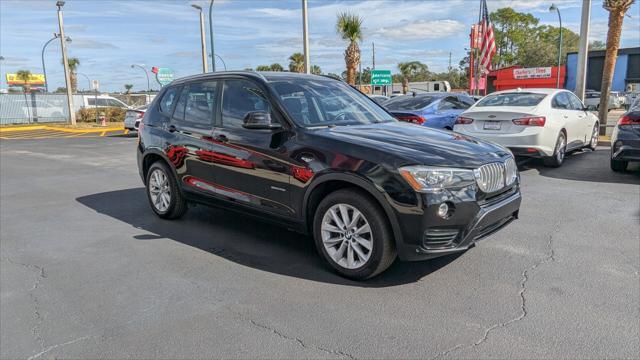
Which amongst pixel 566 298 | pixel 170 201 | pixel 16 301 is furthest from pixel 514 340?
pixel 170 201

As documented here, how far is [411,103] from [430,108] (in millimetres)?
549

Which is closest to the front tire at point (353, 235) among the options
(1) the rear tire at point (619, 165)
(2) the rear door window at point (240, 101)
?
(2) the rear door window at point (240, 101)

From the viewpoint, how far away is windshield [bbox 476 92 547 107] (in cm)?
875

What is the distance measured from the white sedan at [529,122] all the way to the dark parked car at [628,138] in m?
1.03

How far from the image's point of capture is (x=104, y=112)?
28.5 meters

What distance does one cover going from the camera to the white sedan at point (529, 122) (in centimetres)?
816

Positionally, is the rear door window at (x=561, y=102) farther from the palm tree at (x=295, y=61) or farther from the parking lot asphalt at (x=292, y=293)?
the palm tree at (x=295, y=61)

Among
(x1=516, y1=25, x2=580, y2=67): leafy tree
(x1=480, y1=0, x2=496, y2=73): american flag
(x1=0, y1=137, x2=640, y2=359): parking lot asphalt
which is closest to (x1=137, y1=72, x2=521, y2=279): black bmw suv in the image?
(x1=0, y1=137, x2=640, y2=359): parking lot asphalt

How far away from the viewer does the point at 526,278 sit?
12.8 feet

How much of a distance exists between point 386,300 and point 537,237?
230 centimetres

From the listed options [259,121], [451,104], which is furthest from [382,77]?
[259,121]

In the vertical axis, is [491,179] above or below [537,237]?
above

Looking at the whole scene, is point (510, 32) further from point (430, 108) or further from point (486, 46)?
point (430, 108)

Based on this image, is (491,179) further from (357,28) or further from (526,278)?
(357,28)
